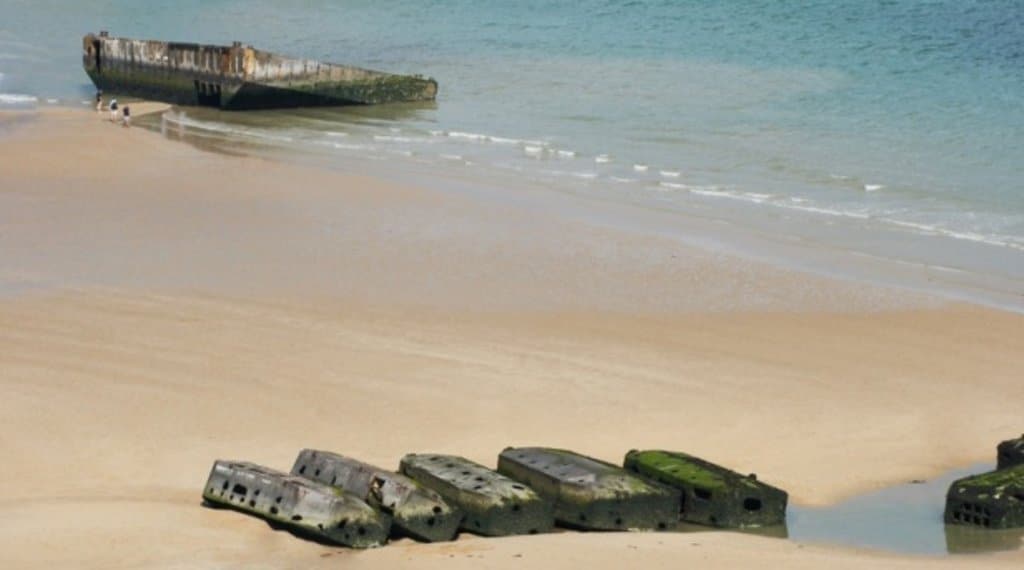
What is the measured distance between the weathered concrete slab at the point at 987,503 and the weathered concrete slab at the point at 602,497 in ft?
6.17

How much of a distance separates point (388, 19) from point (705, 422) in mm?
37989

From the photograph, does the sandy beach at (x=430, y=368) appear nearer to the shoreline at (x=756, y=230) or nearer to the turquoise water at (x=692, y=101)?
the shoreline at (x=756, y=230)

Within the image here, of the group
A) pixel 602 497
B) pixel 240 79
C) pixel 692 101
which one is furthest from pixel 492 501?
pixel 692 101

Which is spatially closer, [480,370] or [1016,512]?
[1016,512]

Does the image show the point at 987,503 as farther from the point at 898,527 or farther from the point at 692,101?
the point at 692,101

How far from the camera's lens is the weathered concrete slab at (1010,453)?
1243 centimetres

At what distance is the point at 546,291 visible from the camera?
18.2 meters

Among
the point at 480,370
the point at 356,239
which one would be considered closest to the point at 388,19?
the point at 356,239

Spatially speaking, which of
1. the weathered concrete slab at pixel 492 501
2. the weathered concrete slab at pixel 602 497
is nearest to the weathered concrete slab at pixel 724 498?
the weathered concrete slab at pixel 602 497

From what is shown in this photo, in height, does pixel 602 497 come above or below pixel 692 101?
below

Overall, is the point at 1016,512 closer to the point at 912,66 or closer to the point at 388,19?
the point at 912,66

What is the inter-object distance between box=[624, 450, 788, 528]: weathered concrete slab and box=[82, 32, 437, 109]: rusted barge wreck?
2228cm

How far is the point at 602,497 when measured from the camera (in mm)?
11422

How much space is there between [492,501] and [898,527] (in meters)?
2.78
